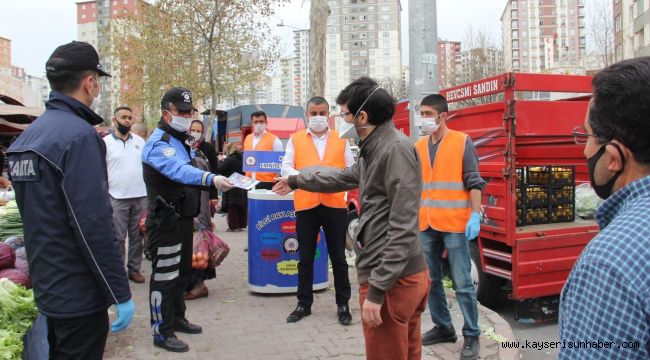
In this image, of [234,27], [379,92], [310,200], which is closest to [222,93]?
[234,27]

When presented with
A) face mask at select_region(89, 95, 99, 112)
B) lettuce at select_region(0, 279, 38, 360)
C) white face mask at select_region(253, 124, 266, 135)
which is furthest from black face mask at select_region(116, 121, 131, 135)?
face mask at select_region(89, 95, 99, 112)

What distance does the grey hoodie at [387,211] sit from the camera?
2.56 metres

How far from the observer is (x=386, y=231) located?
2719 mm

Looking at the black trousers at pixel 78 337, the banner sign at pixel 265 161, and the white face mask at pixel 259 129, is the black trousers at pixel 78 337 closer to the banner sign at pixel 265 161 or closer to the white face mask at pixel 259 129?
the banner sign at pixel 265 161

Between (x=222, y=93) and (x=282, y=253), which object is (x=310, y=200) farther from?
(x=222, y=93)

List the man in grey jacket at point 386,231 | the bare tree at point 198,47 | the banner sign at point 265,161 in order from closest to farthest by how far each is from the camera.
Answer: the man in grey jacket at point 386,231 < the banner sign at point 265,161 < the bare tree at point 198,47

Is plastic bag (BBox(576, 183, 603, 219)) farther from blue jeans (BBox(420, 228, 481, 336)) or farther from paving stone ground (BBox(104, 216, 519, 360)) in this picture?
blue jeans (BBox(420, 228, 481, 336))

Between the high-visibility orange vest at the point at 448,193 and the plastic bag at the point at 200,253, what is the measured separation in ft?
8.45

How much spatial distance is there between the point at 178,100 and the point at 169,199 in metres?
0.85

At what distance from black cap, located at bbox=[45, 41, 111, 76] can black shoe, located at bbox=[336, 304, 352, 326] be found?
334 cm

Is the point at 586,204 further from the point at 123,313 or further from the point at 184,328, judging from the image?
the point at 123,313

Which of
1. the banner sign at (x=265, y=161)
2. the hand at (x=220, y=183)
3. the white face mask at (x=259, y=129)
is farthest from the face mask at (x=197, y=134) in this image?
the hand at (x=220, y=183)

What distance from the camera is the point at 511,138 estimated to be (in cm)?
530

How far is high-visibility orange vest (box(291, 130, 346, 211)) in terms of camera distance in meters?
5.13
